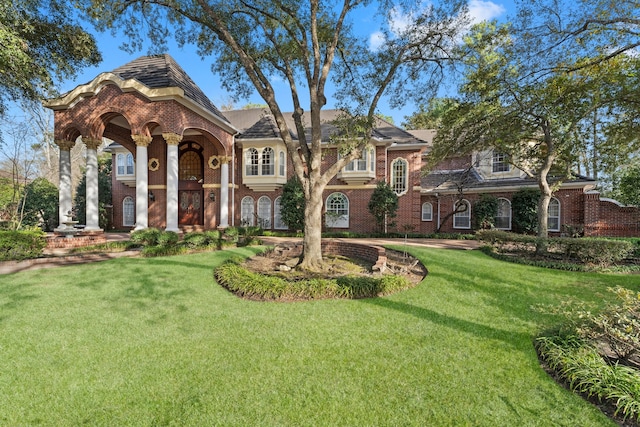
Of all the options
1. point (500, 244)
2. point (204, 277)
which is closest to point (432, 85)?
point (500, 244)

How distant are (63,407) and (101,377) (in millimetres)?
427

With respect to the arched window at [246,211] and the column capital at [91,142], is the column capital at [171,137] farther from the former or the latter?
the arched window at [246,211]

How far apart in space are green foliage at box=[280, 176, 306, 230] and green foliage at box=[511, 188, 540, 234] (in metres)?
12.2

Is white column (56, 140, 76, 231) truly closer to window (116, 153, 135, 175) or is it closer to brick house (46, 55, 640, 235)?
brick house (46, 55, 640, 235)

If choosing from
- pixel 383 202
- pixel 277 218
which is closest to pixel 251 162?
pixel 277 218

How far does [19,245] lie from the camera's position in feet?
27.3

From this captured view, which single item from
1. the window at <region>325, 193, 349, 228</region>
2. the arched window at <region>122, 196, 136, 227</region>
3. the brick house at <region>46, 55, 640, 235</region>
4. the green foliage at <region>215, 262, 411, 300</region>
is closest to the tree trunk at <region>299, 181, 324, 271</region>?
the green foliage at <region>215, 262, 411, 300</region>

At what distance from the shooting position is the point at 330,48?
777 centimetres

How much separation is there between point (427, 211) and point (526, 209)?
5.40 meters

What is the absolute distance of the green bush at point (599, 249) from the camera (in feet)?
25.6

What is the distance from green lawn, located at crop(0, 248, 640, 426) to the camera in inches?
97.6

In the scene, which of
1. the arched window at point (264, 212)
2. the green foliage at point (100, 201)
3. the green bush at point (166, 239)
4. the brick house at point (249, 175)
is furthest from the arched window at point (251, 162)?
the green foliage at point (100, 201)

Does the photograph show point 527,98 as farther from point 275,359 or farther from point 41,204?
point 41,204

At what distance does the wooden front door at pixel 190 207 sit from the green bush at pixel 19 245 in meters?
9.16
